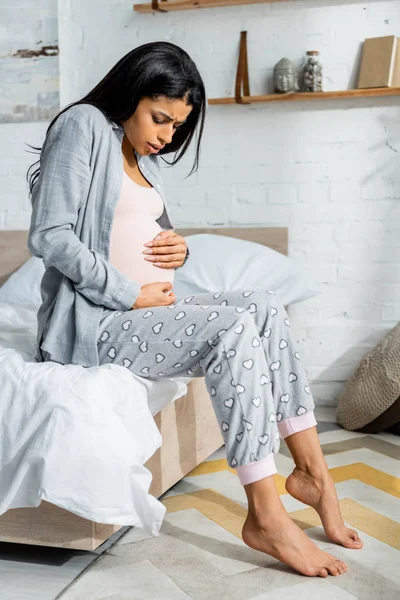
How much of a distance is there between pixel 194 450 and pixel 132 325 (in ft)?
2.05

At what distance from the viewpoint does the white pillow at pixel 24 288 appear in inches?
102

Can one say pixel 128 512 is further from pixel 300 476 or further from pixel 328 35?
pixel 328 35

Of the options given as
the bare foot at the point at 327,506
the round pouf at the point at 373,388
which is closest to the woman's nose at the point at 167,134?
the bare foot at the point at 327,506

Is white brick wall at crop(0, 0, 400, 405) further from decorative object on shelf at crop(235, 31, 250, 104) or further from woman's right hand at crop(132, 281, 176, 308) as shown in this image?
woman's right hand at crop(132, 281, 176, 308)

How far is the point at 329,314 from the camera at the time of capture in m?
3.01

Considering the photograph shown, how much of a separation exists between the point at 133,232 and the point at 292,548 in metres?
0.73

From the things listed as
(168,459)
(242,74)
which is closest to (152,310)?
(168,459)

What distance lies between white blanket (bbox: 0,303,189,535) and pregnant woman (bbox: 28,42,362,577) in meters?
0.11

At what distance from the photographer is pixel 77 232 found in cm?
162

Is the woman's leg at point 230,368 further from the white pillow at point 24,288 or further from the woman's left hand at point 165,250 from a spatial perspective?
the white pillow at point 24,288

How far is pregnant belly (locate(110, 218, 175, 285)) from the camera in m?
1.66

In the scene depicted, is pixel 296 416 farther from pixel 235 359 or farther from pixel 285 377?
pixel 235 359

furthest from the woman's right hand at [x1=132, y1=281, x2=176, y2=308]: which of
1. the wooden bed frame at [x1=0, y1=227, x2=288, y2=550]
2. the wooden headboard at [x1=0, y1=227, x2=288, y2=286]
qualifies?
the wooden headboard at [x1=0, y1=227, x2=288, y2=286]

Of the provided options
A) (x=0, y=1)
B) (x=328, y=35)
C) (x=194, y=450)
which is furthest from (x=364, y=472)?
(x=0, y=1)
